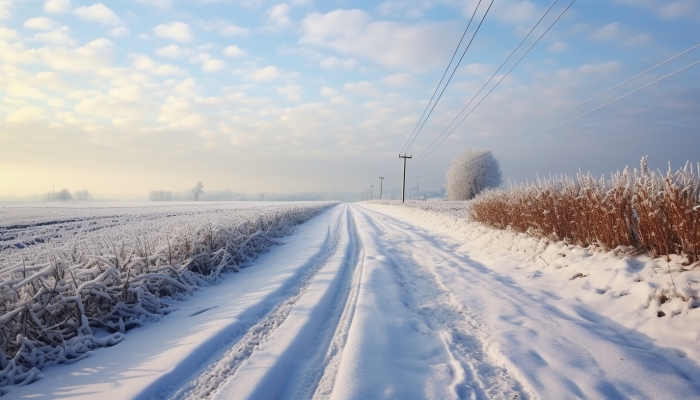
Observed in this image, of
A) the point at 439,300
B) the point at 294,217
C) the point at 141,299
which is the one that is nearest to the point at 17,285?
A: the point at 141,299

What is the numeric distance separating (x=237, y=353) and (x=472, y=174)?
63.5 metres

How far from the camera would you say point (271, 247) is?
10.9m

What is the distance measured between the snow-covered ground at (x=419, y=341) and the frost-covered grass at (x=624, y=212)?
1.33 ft

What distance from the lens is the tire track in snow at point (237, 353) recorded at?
2623 mm

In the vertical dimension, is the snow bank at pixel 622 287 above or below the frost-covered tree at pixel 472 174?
below

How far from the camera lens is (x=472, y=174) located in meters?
61.8

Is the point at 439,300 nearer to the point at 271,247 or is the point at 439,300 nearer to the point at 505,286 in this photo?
the point at 505,286

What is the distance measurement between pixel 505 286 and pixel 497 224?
666 centimetres

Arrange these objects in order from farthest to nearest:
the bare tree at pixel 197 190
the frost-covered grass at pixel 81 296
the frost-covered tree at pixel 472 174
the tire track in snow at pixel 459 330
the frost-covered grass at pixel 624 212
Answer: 1. the bare tree at pixel 197 190
2. the frost-covered tree at pixel 472 174
3. the frost-covered grass at pixel 624 212
4. the frost-covered grass at pixel 81 296
5. the tire track in snow at pixel 459 330

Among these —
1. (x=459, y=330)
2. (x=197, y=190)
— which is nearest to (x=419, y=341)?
(x=459, y=330)

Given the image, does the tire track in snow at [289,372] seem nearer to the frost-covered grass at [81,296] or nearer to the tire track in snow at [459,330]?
the tire track in snow at [459,330]

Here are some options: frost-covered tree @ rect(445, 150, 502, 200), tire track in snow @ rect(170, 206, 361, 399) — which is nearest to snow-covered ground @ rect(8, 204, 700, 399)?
tire track in snow @ rect(170, 206, 361, 399)

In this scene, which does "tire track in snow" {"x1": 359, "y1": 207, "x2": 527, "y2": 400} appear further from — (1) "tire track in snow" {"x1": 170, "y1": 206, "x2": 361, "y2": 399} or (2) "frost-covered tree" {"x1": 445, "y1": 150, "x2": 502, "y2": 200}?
(2) "frost-covered tree" {"x1": 445, "y1": 150, "x2": 502, "y2": 200}

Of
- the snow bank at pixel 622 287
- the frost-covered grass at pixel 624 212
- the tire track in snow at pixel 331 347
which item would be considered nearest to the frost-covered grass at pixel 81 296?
the tire track in snow at pixel 331 347
